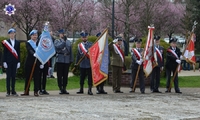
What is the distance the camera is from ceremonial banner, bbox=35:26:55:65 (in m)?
12.4

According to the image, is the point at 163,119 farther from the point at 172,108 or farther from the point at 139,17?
the point at 139,17

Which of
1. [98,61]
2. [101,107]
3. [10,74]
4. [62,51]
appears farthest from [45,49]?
[101,107]

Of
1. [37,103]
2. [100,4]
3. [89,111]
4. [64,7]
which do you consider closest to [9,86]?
[37,103]

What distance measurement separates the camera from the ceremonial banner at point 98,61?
13.3 meters

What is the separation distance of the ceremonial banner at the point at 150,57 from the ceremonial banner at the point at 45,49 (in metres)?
3.30

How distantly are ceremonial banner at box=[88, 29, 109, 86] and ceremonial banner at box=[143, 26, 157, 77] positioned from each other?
1573 millimetres

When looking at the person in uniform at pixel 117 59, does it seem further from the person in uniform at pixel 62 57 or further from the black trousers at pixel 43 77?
the black trousers at pixel 43 77

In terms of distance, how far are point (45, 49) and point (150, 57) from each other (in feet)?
12.5

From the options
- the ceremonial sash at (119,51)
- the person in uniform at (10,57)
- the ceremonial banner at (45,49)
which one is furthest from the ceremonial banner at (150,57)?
the person in uniform at (10,57)

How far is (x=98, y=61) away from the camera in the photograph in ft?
43.7

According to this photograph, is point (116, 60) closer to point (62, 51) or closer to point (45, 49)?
point (62, 51)

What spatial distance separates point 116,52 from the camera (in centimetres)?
1434

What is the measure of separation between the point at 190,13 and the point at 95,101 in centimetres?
2877

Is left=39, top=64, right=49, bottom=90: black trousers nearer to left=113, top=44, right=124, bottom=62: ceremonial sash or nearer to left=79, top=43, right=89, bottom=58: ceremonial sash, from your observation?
left=79, top=43, right=89, bottom=58: ceremonial sash
